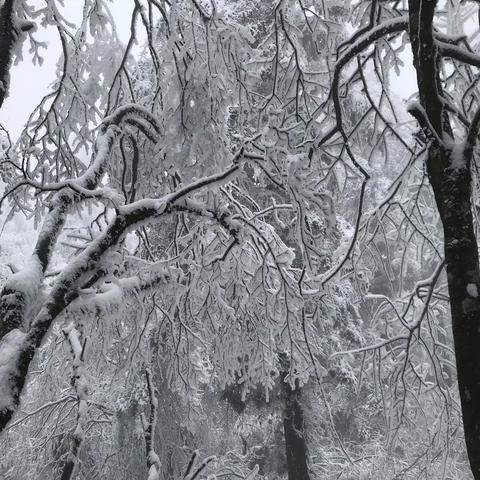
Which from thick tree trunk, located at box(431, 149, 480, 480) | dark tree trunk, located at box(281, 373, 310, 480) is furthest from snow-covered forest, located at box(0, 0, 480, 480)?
dark tree trunk, located at box(281, 373, 310, 480)

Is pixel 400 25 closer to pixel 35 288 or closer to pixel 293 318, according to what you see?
pixel 293 318

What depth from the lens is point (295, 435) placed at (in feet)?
27.7

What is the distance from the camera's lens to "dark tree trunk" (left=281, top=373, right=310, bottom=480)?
8.24 m

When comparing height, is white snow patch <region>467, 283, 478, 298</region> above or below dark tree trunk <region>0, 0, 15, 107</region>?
below

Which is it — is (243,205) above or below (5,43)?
below

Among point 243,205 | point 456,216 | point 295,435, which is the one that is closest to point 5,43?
point 243,205

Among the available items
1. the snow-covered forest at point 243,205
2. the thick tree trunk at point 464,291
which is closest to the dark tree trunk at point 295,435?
the snow-covered forest at point 243,205

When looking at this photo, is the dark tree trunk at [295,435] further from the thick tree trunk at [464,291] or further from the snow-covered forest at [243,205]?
the thick tree trunk at [464,291]

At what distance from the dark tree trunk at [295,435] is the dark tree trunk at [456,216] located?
22.8 feet

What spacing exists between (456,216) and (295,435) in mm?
7416

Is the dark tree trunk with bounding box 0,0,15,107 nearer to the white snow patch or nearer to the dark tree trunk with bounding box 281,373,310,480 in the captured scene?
the white snow patch

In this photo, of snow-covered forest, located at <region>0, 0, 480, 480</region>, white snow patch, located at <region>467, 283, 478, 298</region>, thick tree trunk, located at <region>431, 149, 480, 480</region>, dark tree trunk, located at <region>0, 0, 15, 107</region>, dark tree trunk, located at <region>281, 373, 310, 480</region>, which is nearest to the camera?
thick tree trunk, located at <region>431, 149, 480, 480</region>

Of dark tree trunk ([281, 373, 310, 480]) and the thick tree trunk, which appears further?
dark tree trunk ([281, 373, 310, 480])

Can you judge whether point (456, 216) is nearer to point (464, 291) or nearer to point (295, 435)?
point (464, 291)
